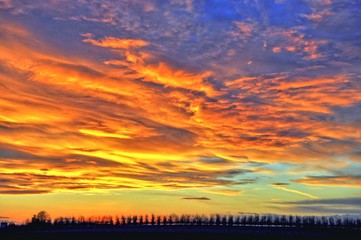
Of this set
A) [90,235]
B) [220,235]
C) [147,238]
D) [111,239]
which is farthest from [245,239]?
[90,235]

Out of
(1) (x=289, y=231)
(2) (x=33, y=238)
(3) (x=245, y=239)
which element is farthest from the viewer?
(2) (x=33, y=238)

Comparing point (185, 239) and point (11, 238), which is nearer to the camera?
point (185, 239)

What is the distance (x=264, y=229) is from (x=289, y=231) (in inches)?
344

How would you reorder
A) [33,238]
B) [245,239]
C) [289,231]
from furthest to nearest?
[33,238]
[289,231]
[245,239]

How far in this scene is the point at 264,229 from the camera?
581 feet

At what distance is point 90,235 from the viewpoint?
18125 cm

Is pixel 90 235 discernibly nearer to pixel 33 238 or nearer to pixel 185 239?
pixel 33 238

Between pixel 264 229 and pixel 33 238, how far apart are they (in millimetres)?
79038

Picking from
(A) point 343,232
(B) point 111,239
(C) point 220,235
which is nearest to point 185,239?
(C) point 220,235

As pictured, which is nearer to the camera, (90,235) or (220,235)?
(220,235)

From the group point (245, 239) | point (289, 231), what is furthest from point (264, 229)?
point (245, 239)

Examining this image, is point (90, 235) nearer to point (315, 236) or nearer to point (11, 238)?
point (11, 238)

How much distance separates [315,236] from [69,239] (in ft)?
259

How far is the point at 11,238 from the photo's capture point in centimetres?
19100
